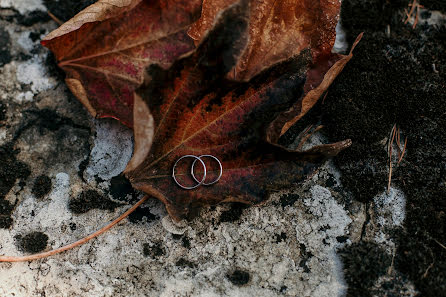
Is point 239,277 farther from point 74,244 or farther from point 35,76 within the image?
point 35,76

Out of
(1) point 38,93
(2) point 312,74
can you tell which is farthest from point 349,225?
(1) point 38,93

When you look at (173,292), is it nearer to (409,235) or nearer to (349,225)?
(349,225)

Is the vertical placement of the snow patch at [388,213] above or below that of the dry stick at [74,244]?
below

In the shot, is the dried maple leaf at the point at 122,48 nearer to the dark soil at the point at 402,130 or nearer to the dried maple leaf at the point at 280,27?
the dried maple leaf at the point at 280,27

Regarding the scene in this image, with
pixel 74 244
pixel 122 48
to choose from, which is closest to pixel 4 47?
pixel 122 48

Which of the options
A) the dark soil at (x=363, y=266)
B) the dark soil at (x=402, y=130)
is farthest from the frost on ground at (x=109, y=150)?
the dark soil at (x=363, y=266)
